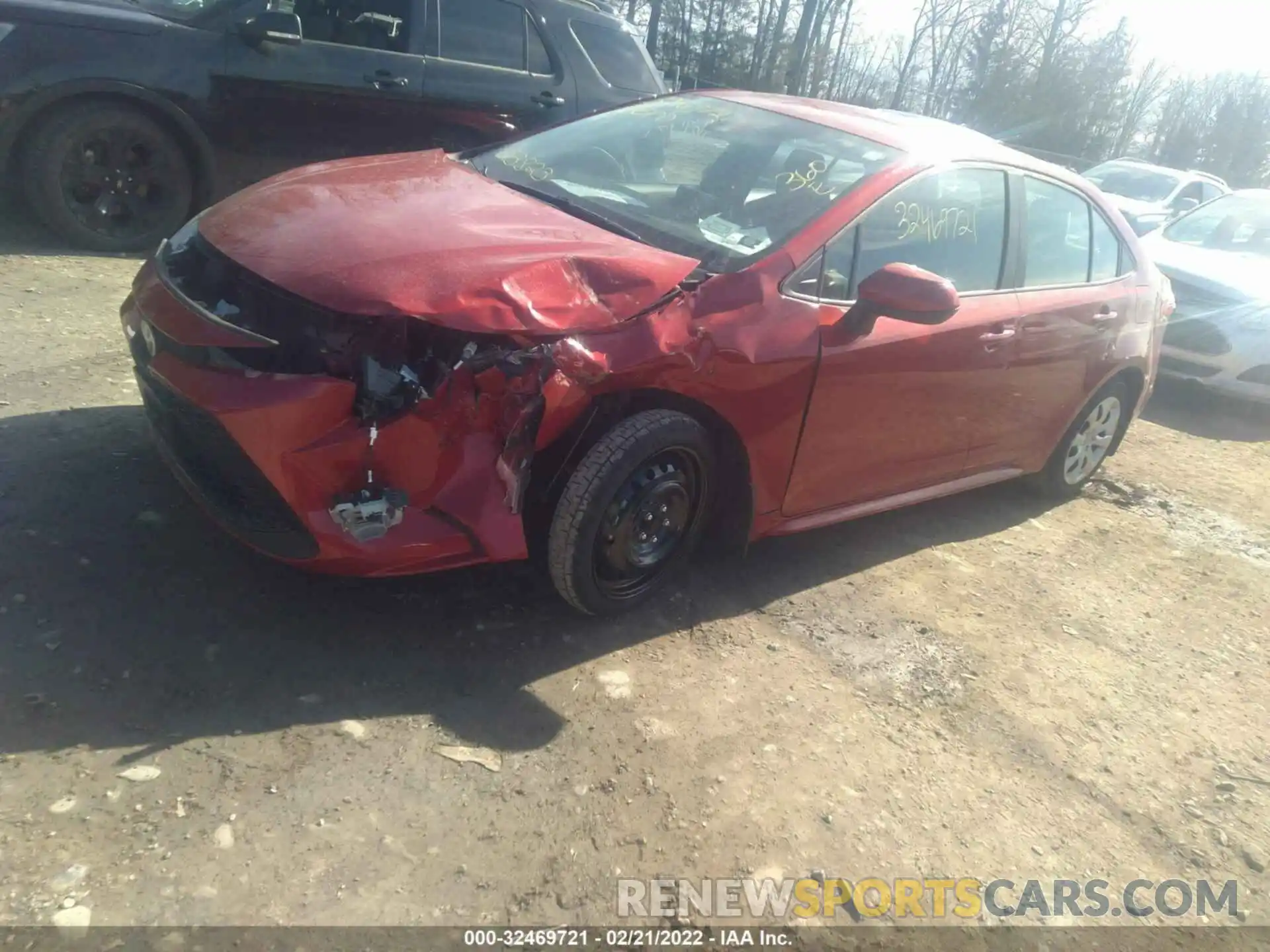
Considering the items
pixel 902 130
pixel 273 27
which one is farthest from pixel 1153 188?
pixel 273 27

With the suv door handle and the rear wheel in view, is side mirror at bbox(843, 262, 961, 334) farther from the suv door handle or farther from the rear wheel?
the suv door handle

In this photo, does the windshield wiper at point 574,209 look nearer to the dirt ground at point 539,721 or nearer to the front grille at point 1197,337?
the dirt ground at point 539,721

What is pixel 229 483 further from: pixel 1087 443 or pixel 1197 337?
pixel 1197 337

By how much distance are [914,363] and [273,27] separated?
435cm

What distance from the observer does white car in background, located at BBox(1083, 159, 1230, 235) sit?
571 inches

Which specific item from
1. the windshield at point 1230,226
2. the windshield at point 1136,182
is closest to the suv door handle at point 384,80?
the windshield at point 1230,226

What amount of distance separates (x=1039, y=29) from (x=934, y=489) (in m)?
33.2

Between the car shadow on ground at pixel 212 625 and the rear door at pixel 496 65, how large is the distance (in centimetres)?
373

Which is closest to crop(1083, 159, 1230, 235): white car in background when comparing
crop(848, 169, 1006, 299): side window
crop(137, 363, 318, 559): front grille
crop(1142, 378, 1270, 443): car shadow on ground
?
crop(1142, 378, 1270, 443): car shadow on ground

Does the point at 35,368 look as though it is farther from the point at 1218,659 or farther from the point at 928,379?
the point at 1218,659

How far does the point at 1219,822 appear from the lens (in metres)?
3.08

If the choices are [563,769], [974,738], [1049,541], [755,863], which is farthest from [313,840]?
[1049,541]

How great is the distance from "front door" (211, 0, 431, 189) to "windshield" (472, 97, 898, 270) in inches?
99.1

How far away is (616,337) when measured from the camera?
Result: 9.46 feet
